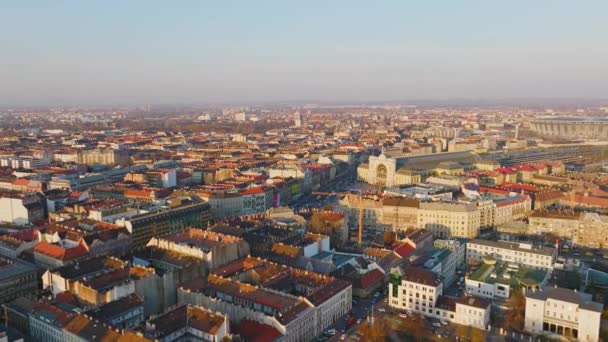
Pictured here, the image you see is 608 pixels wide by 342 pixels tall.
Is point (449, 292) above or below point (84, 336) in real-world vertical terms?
below

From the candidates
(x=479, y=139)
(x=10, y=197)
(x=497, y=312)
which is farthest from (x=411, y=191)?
(x=479, y=139)

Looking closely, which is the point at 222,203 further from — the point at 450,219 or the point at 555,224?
the point at 555,224

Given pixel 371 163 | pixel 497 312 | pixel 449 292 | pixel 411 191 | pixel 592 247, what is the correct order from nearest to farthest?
pixel 497 312, pixel 449 292, pixel 592 247, pixel 411 191, pixel 371 163

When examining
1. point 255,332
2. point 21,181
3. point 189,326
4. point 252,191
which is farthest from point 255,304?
point 21,181

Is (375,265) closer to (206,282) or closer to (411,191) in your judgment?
(206,282)

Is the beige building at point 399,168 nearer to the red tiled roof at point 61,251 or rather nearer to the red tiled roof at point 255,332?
the red tiled roof at point 61,251

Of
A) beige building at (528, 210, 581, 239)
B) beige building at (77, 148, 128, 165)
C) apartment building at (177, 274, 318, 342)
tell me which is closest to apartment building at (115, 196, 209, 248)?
apartment building at (177, 274, 318, 342)

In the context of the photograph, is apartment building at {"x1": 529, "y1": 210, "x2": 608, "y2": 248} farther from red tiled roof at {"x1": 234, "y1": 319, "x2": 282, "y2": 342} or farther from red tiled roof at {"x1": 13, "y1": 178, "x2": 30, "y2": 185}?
red tiled roof at {"x1": 13, "y1": 178, "x2": 30, "y2": 185}
